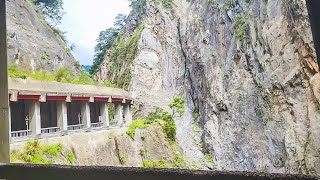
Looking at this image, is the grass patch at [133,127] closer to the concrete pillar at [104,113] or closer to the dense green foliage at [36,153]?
the concrete pillar at [104,113]

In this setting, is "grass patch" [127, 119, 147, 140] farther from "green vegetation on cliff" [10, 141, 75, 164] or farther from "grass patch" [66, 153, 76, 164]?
"green vegetation on cliff" [10, 141, 75, 164]

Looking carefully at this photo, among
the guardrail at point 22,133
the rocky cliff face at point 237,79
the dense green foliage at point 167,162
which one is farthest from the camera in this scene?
the dense green foliage at point 167,162

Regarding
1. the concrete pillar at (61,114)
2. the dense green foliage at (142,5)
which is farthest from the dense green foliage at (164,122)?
the dense green foliage at (142,5)

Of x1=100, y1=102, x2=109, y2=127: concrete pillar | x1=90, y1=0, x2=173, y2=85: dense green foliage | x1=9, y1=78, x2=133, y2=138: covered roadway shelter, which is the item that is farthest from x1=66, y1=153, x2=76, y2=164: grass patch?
x1=90, y1=0, x2=173, y2=85: dense green foliage

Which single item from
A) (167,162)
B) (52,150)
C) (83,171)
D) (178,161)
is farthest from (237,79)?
(83,171)

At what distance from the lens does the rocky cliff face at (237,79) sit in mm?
12047

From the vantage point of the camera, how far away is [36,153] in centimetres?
683

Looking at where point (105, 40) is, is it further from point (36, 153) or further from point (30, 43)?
point (36, 153)

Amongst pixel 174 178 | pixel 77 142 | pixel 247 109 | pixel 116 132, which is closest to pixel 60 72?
pixel 116 132

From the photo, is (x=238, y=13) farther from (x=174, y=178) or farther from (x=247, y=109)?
(x=174, y=178)

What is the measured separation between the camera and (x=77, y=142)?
28.0 ft

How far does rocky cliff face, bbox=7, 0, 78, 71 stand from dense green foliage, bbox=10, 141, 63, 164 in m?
6.22

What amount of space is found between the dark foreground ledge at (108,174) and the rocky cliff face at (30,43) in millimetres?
11971

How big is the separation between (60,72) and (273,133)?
9.04 metres
